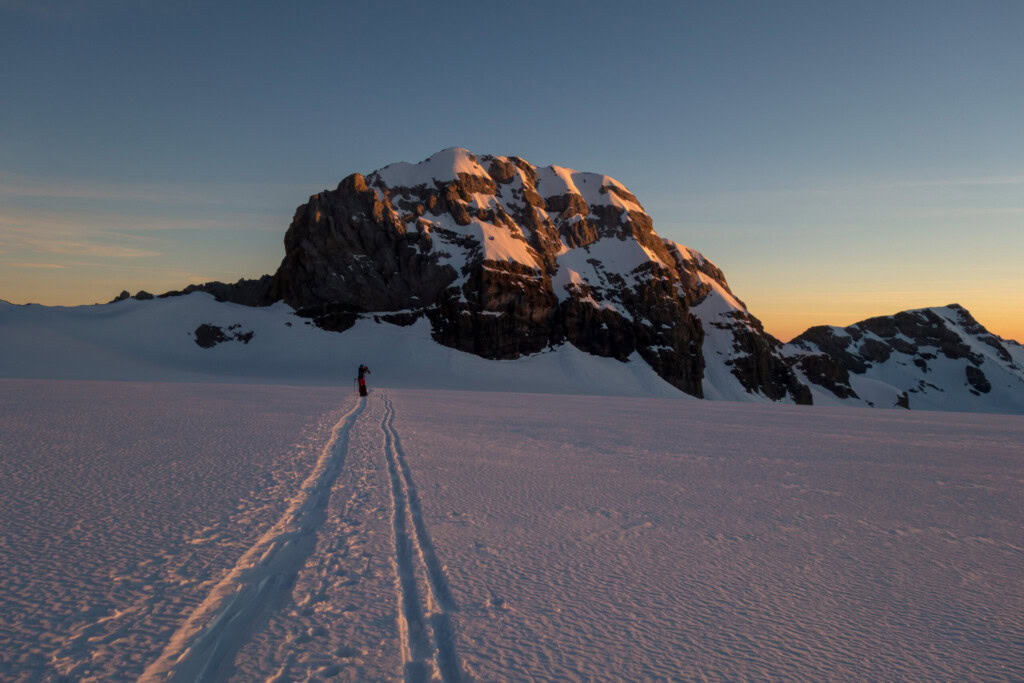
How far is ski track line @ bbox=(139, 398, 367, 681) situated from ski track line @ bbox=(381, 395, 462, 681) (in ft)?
3.09

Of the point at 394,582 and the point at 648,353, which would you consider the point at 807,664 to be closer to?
the point at 394,582

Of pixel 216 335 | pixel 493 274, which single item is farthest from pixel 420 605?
pixel 493 274

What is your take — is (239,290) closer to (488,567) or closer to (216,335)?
(216,335)

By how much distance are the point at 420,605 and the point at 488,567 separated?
3.54 ft

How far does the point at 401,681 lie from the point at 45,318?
297 ft

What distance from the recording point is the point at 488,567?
18.0 ft

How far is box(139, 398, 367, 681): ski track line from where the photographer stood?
3.58 metres

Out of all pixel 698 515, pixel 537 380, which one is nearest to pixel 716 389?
pixel 537 380

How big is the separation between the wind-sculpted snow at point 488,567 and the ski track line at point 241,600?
0.02m

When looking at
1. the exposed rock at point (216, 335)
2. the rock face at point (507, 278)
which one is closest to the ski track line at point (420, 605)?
the rock face at point (507, 278)

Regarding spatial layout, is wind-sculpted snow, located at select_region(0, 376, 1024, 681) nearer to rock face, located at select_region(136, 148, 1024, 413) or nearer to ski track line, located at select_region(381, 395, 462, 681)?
ski track line, located at select_region(381, 395, 462, 681)

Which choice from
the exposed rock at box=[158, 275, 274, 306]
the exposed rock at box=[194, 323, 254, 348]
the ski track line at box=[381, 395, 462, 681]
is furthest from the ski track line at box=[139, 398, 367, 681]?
the exposed rock at box=[158, 275, 274, 306]

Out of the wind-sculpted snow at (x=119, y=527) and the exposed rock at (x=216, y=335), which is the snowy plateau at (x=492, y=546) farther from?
the exposed rock at (x=216, y=335)

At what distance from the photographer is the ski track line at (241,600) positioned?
3578mm
